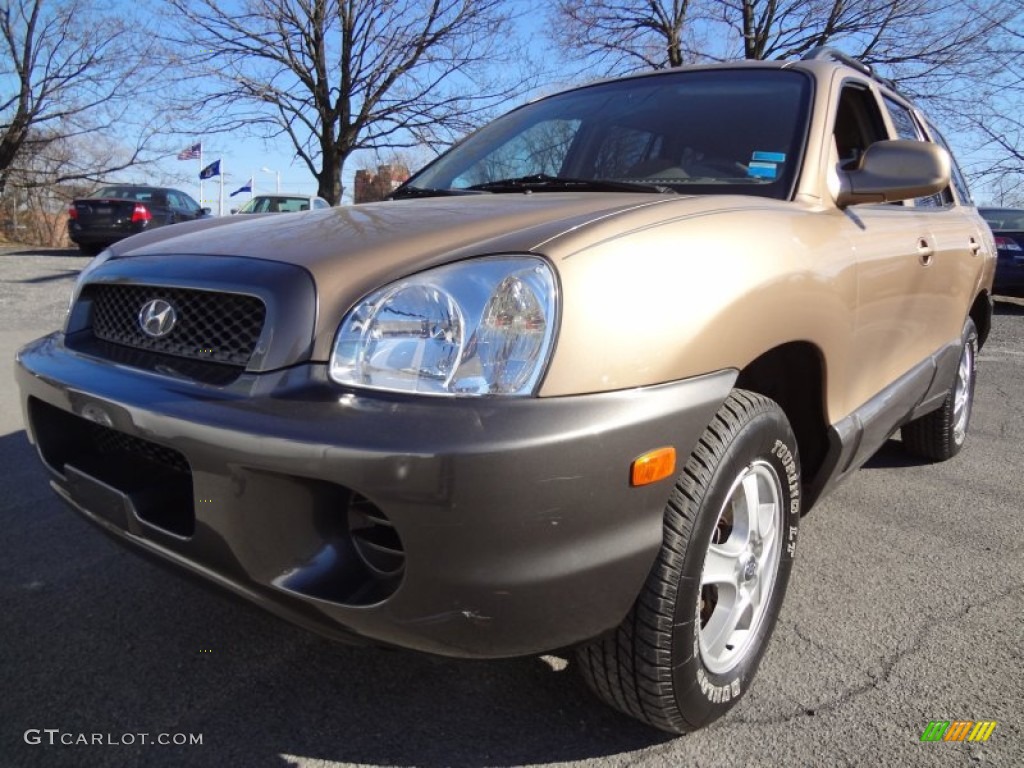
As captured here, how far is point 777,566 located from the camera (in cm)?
201

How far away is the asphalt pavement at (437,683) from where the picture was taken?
1690mm

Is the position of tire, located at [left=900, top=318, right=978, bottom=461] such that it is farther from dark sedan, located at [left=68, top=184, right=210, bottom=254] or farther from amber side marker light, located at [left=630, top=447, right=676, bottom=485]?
dark sedan, located at [left=68, top=184, right=210, bottom=254]

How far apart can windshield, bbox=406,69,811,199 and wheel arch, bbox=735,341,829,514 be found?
1.58ft

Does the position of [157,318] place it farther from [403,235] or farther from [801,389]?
[801,389]

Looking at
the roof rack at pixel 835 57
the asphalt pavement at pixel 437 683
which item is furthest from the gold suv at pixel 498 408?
the roof rack at pixel 835 57

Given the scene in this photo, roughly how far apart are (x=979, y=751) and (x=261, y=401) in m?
1.81

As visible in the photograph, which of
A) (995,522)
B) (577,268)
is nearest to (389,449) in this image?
(577,268)

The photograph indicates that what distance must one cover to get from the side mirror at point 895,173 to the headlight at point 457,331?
4.37 ft

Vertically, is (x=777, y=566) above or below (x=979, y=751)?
above

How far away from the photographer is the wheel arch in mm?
1967

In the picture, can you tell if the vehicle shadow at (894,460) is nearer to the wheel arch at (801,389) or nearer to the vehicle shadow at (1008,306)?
the wheel arch at (801,389)

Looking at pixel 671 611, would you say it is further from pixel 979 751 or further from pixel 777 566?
pixel 979 751

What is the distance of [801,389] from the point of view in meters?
2.12

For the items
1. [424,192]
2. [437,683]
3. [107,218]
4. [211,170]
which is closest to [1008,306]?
[424,192]
